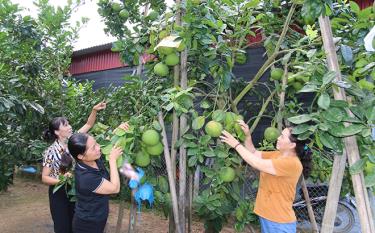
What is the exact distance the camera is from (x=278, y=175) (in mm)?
2117

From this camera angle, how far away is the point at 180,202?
7.62 ft

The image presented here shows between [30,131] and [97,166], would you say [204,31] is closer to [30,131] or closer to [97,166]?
[97,166]

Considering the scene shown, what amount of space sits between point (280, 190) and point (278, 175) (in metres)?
0.14

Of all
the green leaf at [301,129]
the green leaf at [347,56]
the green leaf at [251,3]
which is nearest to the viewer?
the green leaf at [301,129]

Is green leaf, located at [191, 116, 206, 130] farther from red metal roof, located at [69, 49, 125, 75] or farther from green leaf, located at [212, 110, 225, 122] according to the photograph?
red metal roof, located at [69, 49, 125, 75]

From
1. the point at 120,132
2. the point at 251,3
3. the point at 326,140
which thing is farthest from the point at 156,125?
the point at 326,140

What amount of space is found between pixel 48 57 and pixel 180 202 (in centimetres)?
213

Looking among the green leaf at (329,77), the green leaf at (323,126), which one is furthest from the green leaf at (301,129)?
the green leaf at (329,77)

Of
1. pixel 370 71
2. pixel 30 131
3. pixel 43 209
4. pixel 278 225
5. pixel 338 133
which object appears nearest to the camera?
pixel 338 133

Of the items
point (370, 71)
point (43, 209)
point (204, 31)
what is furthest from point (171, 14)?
point (43, 209)

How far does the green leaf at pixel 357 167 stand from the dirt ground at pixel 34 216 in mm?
2999

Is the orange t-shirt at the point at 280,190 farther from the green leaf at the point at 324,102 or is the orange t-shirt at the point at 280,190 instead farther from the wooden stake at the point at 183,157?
the green leaf at the point at 324,102

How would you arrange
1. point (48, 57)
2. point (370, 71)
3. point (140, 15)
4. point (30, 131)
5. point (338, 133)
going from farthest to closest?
point (48, 57)
point (30, 131)
point (140, 15)
point (370, 71)
point (338, 133)

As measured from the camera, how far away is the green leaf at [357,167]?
1.40m
